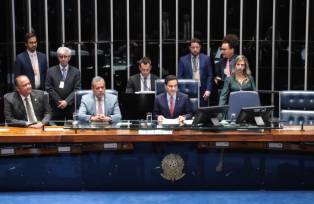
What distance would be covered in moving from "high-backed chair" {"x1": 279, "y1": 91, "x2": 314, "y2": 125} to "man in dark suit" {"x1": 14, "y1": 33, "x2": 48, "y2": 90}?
2.70 meters

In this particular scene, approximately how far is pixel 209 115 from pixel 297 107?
1.27 meters

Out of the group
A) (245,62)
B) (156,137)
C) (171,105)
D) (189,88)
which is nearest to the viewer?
(156,137)

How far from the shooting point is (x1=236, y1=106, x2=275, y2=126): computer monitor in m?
5.23

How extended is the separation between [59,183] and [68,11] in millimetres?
3434

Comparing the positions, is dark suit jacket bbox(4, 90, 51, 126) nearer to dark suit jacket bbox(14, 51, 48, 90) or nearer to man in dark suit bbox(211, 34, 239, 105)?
dark suit jacket bbox(14, 51, 48, 90)

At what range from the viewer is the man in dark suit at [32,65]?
22.8 feet

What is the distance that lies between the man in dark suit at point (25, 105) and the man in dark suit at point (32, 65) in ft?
3.08

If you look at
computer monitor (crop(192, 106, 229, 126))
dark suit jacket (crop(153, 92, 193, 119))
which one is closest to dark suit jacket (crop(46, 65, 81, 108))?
dark suit jacket (crop(153, 92, 193, 119))

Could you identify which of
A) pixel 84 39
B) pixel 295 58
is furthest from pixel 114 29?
pixel 295 58

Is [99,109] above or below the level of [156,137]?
above

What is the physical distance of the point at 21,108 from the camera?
5934 mm

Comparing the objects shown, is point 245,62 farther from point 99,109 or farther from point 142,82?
point 99,109

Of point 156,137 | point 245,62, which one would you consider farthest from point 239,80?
point 156,137

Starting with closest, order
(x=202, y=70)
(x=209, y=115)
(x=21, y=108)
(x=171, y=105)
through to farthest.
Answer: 1. (x=209, y=115)
2. (x=21, y=108)
3. (x=171, y=105)
4. (x=202, y=70)
